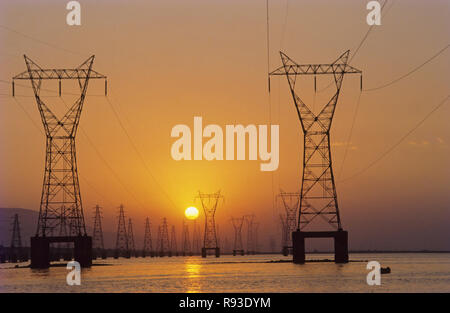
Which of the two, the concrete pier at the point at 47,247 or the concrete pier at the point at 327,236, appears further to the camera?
the concrete pier at the point at 327,236

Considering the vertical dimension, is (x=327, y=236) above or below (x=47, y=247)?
above

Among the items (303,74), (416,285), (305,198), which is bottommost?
(416,285)

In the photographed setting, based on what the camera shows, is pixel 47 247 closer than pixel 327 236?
Yes

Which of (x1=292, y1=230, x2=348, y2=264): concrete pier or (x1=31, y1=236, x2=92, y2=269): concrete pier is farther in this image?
(x1=292, y1=230, x2=348, y2=264): concrete pier
